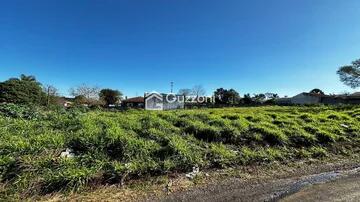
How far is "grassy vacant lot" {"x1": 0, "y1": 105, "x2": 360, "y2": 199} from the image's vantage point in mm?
3744

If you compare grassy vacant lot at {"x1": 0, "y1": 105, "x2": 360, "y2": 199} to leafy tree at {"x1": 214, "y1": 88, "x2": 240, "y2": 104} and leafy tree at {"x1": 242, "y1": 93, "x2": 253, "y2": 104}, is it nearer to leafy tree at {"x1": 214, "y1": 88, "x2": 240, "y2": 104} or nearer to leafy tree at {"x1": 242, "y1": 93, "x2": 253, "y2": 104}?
leafy tree at {"x1": 242, "y1": 93, "x2": 253, "y2": 104}

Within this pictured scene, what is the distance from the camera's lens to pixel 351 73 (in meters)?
34.2

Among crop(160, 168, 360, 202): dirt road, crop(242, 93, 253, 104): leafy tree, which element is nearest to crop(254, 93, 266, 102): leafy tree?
crop(242, 93, 253, 104): leafy tree

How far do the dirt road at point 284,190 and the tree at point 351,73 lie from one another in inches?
1385

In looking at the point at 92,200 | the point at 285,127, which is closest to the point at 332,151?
the point at 285,127

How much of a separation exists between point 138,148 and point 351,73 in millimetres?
37275

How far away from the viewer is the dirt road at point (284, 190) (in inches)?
134

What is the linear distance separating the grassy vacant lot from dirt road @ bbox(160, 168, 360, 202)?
0.82 meters

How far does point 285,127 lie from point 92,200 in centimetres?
559

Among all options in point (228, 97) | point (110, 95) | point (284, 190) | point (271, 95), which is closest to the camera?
point (284, 190)

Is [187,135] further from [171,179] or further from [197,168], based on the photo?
[171,179]

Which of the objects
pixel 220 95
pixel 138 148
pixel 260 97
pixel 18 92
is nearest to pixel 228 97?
pixel 220 95

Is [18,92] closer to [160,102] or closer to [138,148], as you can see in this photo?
[160,102]

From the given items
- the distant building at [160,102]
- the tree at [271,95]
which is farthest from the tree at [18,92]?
the tree at [271,95]
